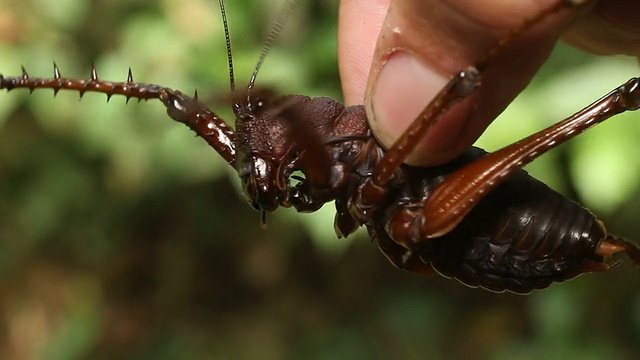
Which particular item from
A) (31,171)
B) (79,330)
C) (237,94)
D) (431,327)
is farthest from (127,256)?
(237,94)

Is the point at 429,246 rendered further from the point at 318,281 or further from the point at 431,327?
the point at 318,281

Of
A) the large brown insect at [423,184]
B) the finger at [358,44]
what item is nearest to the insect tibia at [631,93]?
the large brown insect at [423,184]

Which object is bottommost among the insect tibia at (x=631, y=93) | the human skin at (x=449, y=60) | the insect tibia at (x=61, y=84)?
the insect tibia at (x=631, y=93)

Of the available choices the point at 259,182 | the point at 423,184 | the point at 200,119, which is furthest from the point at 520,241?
the point at 200,119

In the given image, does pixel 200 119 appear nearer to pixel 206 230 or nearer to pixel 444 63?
pixel 444 63

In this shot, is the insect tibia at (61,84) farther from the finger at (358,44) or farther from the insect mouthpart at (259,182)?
the finger at (358,44)

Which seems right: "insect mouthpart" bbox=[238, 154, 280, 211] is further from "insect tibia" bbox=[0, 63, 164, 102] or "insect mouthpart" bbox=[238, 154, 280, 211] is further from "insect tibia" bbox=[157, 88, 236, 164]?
"insect tibia" bbox=[0, 63, 164, 102]
